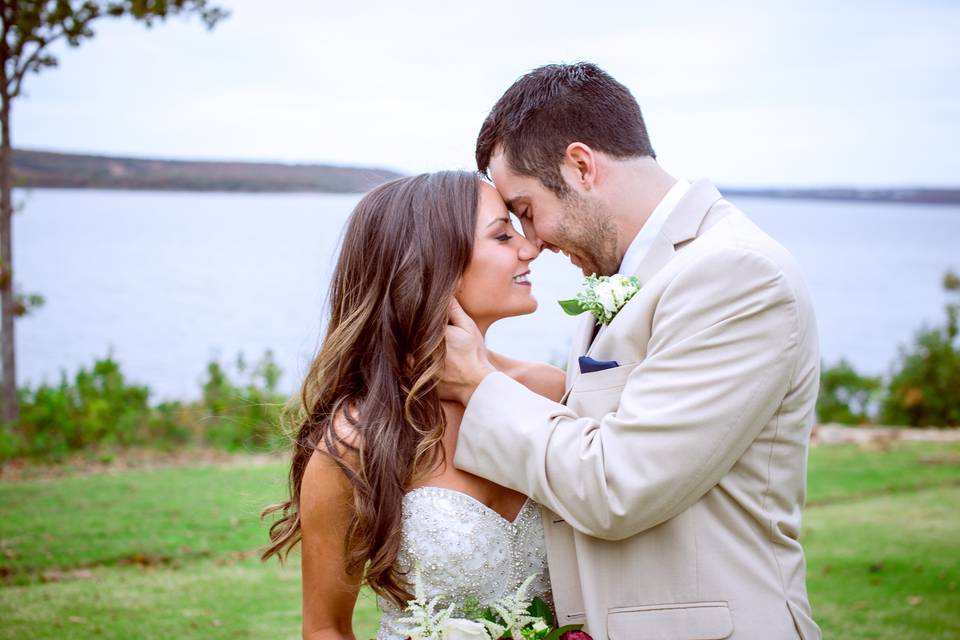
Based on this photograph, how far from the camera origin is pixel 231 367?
11688 millimetres

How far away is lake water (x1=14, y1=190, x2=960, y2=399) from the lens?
14.0 metres

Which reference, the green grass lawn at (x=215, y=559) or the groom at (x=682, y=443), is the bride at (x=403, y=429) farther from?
the green grass lawn at (x=215, y=559)

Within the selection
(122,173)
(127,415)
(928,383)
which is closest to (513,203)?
(127,415)

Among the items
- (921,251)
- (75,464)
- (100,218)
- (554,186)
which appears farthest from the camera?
(921,251)

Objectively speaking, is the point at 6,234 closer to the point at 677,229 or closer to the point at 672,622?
the point at 677,229

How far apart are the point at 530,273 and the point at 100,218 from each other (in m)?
77.4

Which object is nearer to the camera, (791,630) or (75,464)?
(791,630)

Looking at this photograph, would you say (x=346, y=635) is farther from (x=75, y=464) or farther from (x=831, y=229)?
(x=831, y=229)

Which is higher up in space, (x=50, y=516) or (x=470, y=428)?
(x=470, y=428)

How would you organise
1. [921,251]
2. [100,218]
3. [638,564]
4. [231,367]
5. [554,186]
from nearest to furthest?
[638,564] → [554,186] → [231,367] → [100,218] → [921,251]

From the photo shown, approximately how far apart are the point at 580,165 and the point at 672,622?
1.51 m

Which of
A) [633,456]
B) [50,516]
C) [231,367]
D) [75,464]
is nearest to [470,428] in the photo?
[633,456]

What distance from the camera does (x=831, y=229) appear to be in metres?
136

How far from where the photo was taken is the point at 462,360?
10.0 ft
